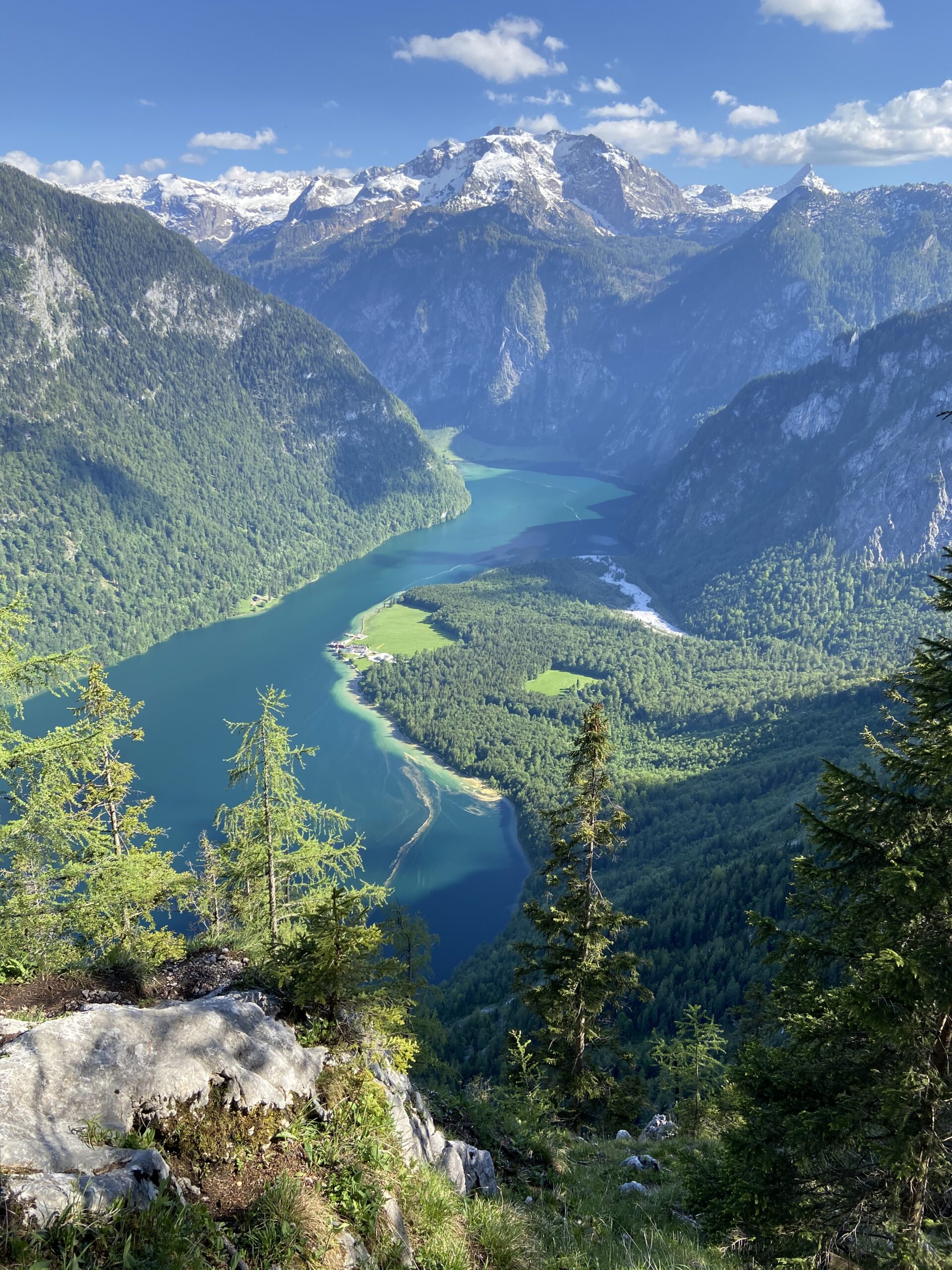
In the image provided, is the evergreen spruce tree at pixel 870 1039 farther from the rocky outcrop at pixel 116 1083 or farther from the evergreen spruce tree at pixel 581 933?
the evergreen spruce tree at pixel 581 933

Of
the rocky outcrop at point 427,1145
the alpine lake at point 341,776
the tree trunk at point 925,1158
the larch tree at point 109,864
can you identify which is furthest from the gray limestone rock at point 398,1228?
the alpine lake at point 341,776

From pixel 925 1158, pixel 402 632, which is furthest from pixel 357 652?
pixel 925 1158

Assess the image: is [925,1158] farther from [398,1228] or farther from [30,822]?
[30,822]

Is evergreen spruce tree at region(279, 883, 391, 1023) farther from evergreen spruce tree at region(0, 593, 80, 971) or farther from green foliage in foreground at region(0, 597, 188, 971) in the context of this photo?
evergreen spruce tree at region(0, 593, 80, 971)

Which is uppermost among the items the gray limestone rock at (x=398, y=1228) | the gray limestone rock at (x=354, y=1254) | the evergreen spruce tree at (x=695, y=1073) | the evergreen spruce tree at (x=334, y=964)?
the evergreen spruce tree at (x=334, y=964)

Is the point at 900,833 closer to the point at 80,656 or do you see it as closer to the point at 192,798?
the point at 80,656

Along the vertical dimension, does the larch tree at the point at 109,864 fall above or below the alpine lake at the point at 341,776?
above

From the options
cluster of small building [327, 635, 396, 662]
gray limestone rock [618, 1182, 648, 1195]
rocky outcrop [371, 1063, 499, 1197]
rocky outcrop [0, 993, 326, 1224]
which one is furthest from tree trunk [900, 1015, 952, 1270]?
cluster of small building [327, 635, 396, 662]

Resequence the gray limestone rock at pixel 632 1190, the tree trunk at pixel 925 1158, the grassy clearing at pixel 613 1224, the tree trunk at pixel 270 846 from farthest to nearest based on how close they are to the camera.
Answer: the tree trunk at pixel 270 846 < the gray limestone rock at pixel 632 1190 < the grassy clearing at pixel 613 1224 < the tree trunk at pixel 925 1158
